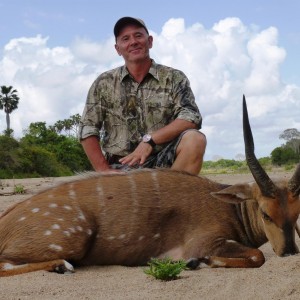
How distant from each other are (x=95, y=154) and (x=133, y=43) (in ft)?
4.71

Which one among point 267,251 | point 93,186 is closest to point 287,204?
point 267,251

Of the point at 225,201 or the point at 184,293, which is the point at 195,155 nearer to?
the point at 225,201

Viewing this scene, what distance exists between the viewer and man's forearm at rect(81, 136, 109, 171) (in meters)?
7.73

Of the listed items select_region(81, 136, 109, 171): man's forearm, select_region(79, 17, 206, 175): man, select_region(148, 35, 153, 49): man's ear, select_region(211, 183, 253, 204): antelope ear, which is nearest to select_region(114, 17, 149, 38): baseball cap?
select_region(79, 17, 206, 175): man

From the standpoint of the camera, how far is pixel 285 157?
33.0 metres

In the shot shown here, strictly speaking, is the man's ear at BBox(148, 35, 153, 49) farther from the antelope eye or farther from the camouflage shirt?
the antelope eye

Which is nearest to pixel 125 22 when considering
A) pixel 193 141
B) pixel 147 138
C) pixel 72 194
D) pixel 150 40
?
pixel 150 40

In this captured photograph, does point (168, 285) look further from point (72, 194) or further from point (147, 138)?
point (147, 138)

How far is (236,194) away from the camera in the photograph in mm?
5965

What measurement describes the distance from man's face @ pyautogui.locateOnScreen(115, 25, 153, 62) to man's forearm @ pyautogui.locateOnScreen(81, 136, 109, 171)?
109 centimetres

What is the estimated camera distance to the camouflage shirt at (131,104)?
26.0 ft

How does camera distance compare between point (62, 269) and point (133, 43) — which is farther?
point (133, 43)

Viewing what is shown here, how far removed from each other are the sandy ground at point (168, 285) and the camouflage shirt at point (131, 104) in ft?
9.03

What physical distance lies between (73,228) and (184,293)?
1611 millimetres
